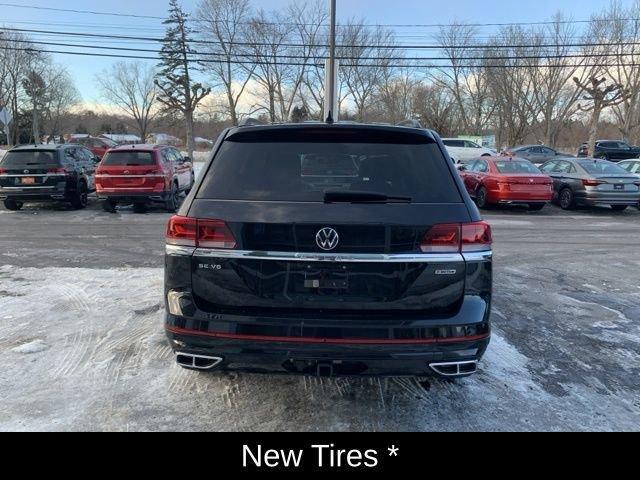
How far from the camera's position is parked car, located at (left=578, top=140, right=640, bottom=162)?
35938 millimetres

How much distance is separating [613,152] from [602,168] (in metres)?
26.0

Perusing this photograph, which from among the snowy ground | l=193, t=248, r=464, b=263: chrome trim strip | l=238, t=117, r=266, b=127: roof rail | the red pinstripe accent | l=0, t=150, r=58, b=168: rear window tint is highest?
l=0, t=150, r=58, b=168: rear window tint

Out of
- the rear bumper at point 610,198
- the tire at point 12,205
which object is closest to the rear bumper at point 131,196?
the tire at point 12,205

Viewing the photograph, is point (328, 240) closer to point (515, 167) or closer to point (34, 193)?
point (34, 193)

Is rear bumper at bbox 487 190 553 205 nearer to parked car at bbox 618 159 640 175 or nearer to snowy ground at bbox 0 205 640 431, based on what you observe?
parked car at bbox 618 159 640 175

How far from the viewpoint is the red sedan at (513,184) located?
13453mm

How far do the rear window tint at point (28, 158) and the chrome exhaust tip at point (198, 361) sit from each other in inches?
471

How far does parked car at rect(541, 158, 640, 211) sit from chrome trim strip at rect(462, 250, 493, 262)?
12.9 meters

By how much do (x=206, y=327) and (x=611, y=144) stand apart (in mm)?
41956

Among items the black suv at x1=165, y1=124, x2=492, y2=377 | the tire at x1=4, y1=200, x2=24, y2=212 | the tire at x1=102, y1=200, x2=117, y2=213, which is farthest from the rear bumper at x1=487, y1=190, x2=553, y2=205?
the tire at x1=4, y1=200, x2=24, y2=212

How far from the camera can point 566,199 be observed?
14.6m

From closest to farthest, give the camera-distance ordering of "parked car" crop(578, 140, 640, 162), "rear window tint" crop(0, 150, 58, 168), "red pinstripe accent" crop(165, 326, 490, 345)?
"red pinstripe accent" crop(165, 326, 490, 345) → "rear window tint" crop(0, 150, 58, 168) → "parked car" crop(578, 140, 640, 162)

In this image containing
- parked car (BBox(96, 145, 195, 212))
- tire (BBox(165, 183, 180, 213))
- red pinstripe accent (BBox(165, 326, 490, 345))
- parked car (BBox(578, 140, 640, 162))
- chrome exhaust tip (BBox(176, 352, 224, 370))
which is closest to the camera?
red pinstripe accent (BBox(165, 326, 490, 345))
